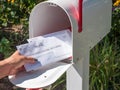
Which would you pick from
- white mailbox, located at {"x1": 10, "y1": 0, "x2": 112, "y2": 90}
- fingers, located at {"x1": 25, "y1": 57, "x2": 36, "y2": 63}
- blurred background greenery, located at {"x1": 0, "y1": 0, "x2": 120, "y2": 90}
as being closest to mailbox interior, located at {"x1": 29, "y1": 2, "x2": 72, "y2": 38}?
white mailbox, located at {"x1": 10, "y1": 0, "x2": 112, "y2": 90}

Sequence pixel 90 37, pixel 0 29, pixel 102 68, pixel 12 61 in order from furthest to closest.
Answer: pixel 0 29 < pixel 102 68 < pixel 90 37 < pixel 12 61

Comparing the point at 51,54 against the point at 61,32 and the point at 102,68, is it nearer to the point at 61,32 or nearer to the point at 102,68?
the point at 61,32

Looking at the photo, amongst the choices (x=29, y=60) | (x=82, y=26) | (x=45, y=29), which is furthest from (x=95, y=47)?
(x=29, y=60)

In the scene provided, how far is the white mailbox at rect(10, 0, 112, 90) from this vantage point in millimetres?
1999

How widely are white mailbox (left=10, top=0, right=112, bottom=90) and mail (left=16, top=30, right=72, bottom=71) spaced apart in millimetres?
48

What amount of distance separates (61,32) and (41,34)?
4.9 inches

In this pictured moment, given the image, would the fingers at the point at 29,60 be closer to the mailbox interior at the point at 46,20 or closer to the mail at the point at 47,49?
the mail at the point at 47,49

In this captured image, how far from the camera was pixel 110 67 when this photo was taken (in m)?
3.74

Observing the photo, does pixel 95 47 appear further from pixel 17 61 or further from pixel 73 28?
pixel 17 61

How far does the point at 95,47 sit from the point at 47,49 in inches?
73.6

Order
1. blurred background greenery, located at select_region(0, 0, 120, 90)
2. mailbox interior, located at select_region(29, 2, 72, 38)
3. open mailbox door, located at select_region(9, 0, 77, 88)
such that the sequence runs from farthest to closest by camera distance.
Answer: blurred background greenery, located at select_region(0, 0, 120, 90) → mailbox interior, located at select_region(29, 2, 72, 38) → open mailbox door, located at select_region(9, 0, 77, 88)

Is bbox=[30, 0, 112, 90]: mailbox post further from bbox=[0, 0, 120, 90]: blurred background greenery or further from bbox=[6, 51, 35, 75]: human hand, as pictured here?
bbox=[0, 0, 120, 90]: blurred background greenery

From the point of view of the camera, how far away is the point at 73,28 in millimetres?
2021

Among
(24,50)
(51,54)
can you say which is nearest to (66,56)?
(51,54)
